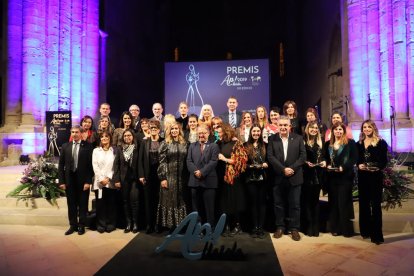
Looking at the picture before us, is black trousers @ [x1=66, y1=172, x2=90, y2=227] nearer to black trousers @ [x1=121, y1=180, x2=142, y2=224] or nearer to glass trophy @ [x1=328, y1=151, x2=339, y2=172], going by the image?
black trousers @ [x1=121, y1=180, x2=142, y2=224]

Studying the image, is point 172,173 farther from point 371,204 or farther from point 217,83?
point 217,83

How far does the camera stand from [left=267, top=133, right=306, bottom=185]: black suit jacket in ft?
13.5

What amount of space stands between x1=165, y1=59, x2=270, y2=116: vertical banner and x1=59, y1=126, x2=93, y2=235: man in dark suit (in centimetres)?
483

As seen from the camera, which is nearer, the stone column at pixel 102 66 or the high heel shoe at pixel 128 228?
the high heel shoe at pixel 128 228

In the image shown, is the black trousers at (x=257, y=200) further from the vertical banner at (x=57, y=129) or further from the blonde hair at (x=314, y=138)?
the vertical banner at (x=57, y=129)

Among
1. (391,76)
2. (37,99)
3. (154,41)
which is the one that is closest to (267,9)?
(154,41)

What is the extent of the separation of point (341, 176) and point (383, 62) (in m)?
6.09

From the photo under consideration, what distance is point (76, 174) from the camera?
4.47 meters

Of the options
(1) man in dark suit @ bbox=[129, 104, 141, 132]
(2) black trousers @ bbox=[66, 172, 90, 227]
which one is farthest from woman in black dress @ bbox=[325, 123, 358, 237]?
(2) black trousers @ bbox=[66, 172, 90, 227]

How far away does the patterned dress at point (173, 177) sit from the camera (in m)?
4.29

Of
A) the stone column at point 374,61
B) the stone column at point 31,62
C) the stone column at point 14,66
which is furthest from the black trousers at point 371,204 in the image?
the stone column at point 14,66

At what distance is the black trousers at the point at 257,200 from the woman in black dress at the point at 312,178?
0.60m

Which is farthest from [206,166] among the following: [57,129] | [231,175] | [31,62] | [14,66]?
[14,66]

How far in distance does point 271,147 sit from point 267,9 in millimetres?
18754
